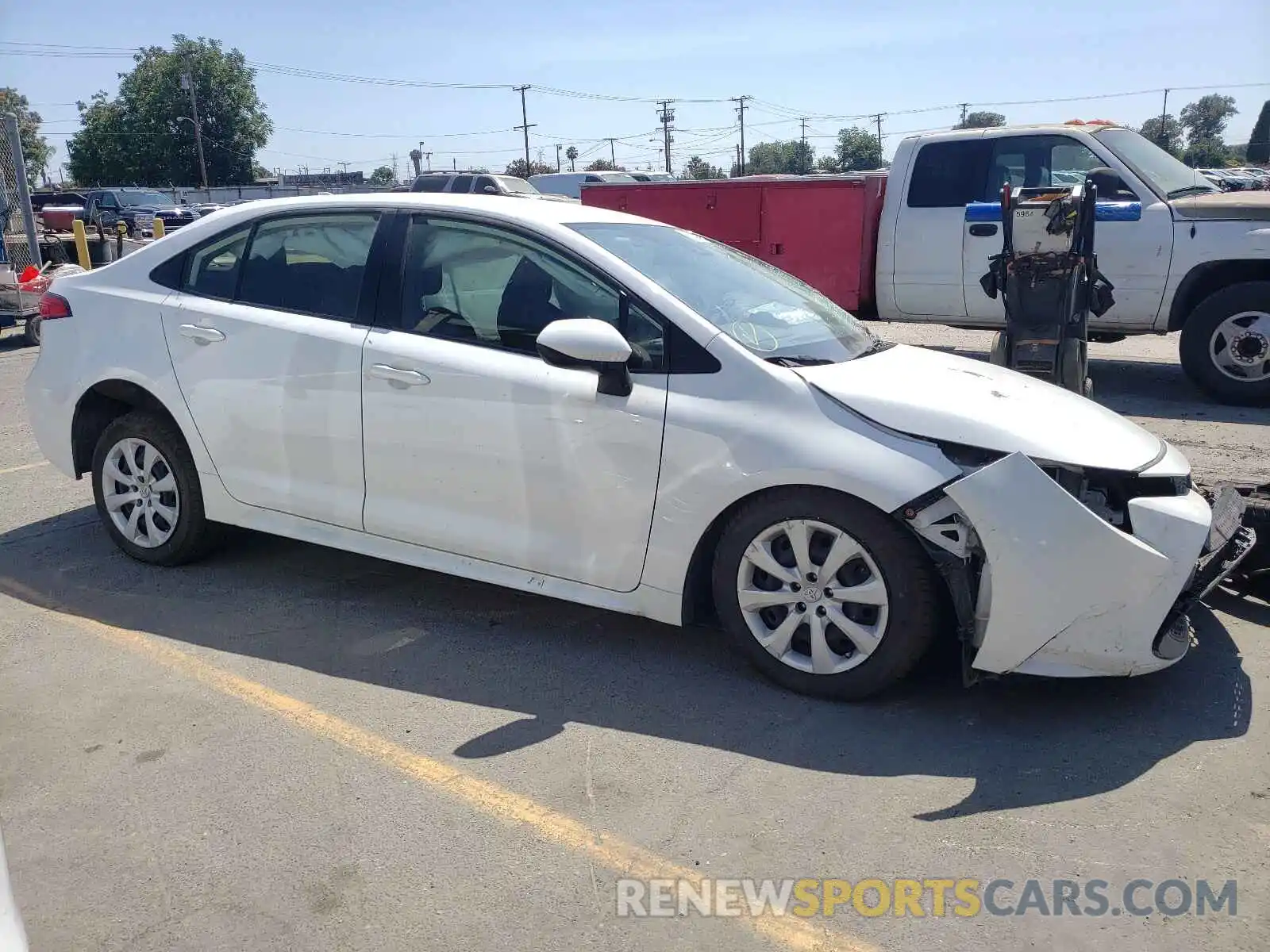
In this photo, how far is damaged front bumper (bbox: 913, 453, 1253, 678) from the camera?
3375mm

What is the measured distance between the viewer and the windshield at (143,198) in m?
38.2

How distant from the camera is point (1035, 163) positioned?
30.0 ft

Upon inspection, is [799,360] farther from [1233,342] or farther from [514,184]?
[514,184]

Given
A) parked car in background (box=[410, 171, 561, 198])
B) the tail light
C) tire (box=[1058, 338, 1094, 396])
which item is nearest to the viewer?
the tail light

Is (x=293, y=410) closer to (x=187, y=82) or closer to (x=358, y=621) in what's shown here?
(x=358, y=621)

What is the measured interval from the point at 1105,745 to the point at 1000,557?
0.70 meters

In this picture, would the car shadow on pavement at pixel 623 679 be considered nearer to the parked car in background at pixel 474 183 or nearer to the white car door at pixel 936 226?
the white car door at pixel 936 226

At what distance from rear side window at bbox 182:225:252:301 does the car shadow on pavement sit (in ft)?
4.24

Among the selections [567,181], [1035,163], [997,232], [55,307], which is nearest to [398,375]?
[55,307]

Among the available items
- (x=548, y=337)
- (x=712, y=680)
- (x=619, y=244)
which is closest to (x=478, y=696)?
(x=712, y=680)

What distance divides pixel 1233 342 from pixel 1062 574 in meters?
6.08

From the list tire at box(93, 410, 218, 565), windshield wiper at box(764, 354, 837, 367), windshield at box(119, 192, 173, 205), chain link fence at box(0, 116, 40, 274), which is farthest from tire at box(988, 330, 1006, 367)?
windshield at box(119, 192, 173, 205)

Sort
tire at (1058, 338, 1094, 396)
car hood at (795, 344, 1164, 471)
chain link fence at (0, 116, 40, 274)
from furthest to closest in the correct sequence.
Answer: chain link fence at (0, 116, 40, 274), tire at (1058, 338, 1094, 396), car hood at (795, 344, 1164, 471)

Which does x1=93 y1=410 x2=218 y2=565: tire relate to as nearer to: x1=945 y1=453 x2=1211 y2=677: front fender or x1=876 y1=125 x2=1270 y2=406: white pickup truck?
x1=945 y1=453 x2=1211 y2=677: front fender
